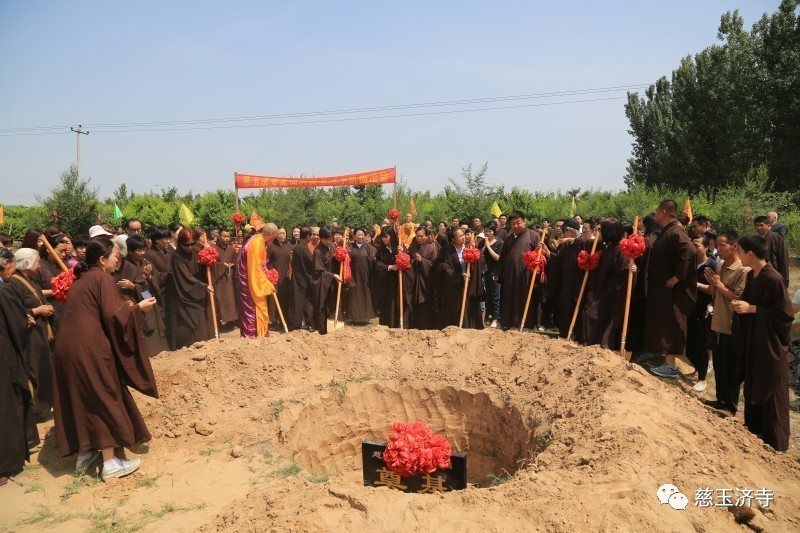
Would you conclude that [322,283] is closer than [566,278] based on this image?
No

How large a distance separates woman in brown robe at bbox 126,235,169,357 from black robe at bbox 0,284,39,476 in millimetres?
2056

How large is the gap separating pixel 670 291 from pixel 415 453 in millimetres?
4303

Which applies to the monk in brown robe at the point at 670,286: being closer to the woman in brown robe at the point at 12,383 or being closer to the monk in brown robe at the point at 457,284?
the monk in brown robe at the point at 457,284

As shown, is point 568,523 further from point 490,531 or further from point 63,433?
point 63,433

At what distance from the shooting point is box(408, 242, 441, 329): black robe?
995 centimetres

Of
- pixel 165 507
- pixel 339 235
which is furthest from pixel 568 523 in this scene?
pixel 339 235

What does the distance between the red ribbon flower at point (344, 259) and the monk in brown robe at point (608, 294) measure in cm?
473

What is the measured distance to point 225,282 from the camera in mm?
10969

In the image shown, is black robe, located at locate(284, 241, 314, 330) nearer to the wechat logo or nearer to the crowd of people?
the crowd of people

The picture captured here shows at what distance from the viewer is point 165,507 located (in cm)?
409

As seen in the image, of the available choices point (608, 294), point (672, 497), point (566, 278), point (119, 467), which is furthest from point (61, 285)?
point (566, 278)

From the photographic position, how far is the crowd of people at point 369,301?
463cm

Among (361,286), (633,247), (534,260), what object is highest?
(633,247)

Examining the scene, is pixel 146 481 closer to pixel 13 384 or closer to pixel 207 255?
pixel 13 384
